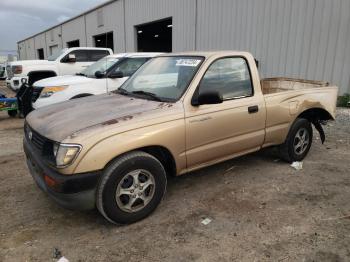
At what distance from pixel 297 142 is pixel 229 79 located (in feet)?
5.65

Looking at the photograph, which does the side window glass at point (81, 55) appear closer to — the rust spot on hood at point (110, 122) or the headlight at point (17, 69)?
the headlight at point (17, 69)

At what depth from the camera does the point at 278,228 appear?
321 centimetres

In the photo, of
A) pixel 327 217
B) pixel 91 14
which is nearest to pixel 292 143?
pixel 327 217

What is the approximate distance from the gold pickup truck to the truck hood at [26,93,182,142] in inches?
0.5

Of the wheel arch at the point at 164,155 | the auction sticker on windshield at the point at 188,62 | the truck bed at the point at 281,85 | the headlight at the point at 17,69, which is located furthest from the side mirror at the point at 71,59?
the wheel arch at the point at 164,155

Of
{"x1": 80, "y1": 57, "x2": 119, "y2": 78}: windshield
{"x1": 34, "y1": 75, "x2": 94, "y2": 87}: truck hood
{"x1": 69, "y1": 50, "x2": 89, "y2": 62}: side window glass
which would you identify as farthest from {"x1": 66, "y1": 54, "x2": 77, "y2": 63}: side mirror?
{"x1": 34, "y1": 75, "x2": 94, "y2": 87}: truck hood

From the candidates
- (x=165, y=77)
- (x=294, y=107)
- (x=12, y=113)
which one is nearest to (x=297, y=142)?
(x=294, y=107)

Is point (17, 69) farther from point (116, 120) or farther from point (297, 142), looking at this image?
point (297, 142)

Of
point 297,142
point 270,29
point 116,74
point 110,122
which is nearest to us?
point 110,122

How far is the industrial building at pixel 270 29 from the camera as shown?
9227 millimetres

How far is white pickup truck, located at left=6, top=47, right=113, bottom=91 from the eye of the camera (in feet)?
35.4

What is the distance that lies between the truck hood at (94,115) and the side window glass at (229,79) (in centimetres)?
63

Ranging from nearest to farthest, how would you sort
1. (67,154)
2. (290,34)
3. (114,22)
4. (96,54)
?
(67,154), (290,34), (96,54), (114,22)

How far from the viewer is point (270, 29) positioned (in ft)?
36.3
